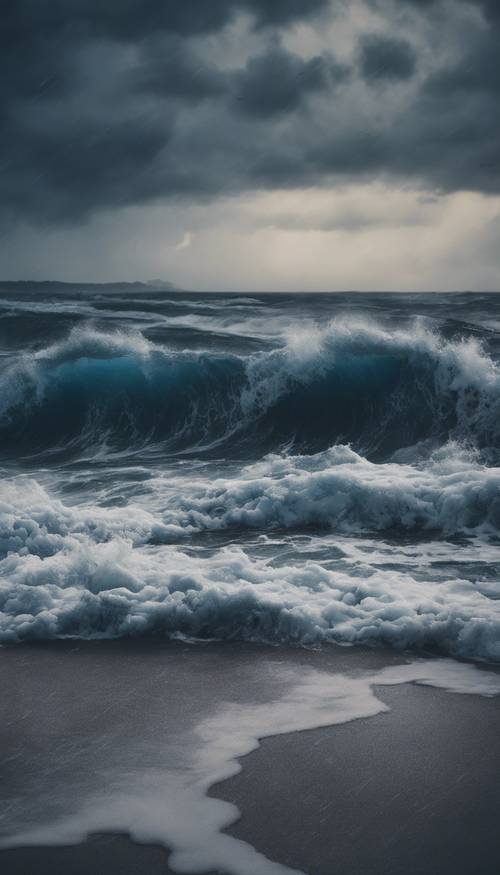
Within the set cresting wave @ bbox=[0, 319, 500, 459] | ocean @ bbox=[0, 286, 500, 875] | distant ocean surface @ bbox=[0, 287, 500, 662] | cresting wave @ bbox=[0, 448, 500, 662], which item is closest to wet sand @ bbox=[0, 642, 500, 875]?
ocean @ bbox=[0, 286, 500, 875]

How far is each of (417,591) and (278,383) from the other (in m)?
9.84

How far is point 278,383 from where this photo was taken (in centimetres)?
1602

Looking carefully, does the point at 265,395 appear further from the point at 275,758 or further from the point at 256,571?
the point at 275,758

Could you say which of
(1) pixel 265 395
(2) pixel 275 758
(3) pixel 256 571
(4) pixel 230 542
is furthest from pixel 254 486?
(1) pixel 265 395

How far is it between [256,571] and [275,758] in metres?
2.68

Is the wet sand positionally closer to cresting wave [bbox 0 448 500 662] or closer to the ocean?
the ocean

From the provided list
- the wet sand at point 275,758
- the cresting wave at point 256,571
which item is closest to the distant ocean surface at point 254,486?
the cresting wave at point 256,571

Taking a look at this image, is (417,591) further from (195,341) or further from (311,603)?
(195,341)

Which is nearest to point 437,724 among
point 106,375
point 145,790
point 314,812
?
point 314,812

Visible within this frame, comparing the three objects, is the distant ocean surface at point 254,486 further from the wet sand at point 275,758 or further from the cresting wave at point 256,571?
the wet sand at point 275,758

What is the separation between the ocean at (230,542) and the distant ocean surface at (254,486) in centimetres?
3

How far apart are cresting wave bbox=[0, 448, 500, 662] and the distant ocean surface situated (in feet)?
0.06

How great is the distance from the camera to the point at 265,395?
15.8m

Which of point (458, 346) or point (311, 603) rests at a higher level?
point (458, 346)
